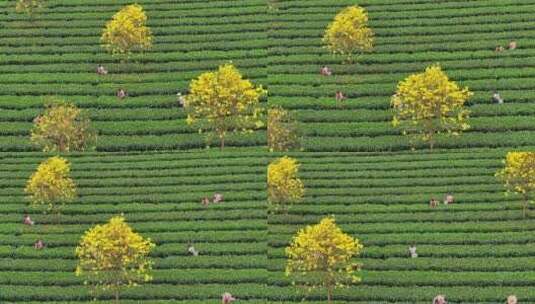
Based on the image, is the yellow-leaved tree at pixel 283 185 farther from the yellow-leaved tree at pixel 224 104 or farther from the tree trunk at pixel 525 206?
the tree trunk at pixel 525 206

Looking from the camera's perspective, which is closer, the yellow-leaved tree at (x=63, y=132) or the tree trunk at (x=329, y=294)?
the tree trunk at (x=329, y=294)

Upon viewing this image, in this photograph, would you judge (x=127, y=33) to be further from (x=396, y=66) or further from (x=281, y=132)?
(x=396, y=66)

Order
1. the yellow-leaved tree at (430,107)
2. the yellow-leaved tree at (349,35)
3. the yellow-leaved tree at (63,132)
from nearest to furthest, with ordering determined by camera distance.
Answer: the yellow-leaved tree at (430,107) → the yellow-leaved tree at (63,132) → the yellow-leaved tree at (349,35)

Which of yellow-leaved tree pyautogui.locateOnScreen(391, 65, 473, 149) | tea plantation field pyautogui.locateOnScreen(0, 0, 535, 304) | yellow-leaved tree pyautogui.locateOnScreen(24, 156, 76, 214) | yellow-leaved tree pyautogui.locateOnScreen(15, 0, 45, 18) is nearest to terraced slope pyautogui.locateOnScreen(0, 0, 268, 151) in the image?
tea plantation field pyautogui.locateOnScreen(0, 0, 535, 304)

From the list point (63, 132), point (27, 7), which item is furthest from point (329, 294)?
point (27, 7)

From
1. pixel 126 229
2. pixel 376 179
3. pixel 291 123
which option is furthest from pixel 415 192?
pixel 126 229

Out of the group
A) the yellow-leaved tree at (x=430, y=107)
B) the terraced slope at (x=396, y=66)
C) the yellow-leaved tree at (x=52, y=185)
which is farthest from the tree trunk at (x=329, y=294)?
the yellow-leaved tree at (x=52, y=185)

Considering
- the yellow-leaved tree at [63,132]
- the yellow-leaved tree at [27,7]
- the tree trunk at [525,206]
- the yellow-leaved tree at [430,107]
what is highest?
the yellow-leaved tree at [27,7]
